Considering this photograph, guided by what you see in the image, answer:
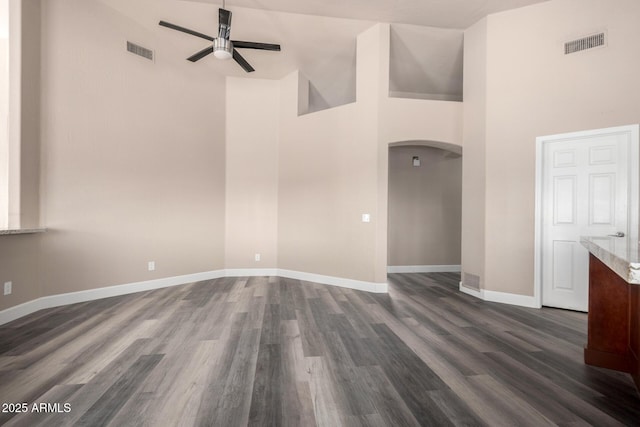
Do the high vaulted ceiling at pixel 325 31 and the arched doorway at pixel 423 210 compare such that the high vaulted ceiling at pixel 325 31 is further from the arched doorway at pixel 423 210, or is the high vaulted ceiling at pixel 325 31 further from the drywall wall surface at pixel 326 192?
the arched doorway at pixel 423 210

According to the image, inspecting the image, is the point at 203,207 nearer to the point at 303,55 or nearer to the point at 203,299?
the point at 203,299

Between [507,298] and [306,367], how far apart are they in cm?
308

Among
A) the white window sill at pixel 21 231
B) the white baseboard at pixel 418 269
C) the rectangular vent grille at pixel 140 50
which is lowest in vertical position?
the white baseboard at pixel 418 269

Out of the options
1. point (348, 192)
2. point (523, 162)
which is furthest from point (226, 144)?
point (523, 162)

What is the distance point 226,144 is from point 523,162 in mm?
4772

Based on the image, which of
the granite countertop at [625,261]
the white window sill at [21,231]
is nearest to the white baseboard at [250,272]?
the white window sill at [21,231]

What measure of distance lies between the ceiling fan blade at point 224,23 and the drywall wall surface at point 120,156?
1.87 meters

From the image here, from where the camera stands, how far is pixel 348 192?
15.1ft

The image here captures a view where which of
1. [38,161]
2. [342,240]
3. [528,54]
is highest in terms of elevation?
[528,54]

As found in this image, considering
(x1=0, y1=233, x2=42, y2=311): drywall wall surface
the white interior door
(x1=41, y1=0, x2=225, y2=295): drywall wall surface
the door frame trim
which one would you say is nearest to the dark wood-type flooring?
(x1=0, y1=233, x2=42, y2=311): drywall wall surface

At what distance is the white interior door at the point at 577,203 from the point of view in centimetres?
323

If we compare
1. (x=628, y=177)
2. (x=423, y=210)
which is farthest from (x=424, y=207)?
(x=628, y=177)

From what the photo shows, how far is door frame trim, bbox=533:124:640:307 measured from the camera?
10.2ft

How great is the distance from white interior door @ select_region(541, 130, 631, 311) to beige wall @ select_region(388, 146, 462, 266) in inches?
96.3
